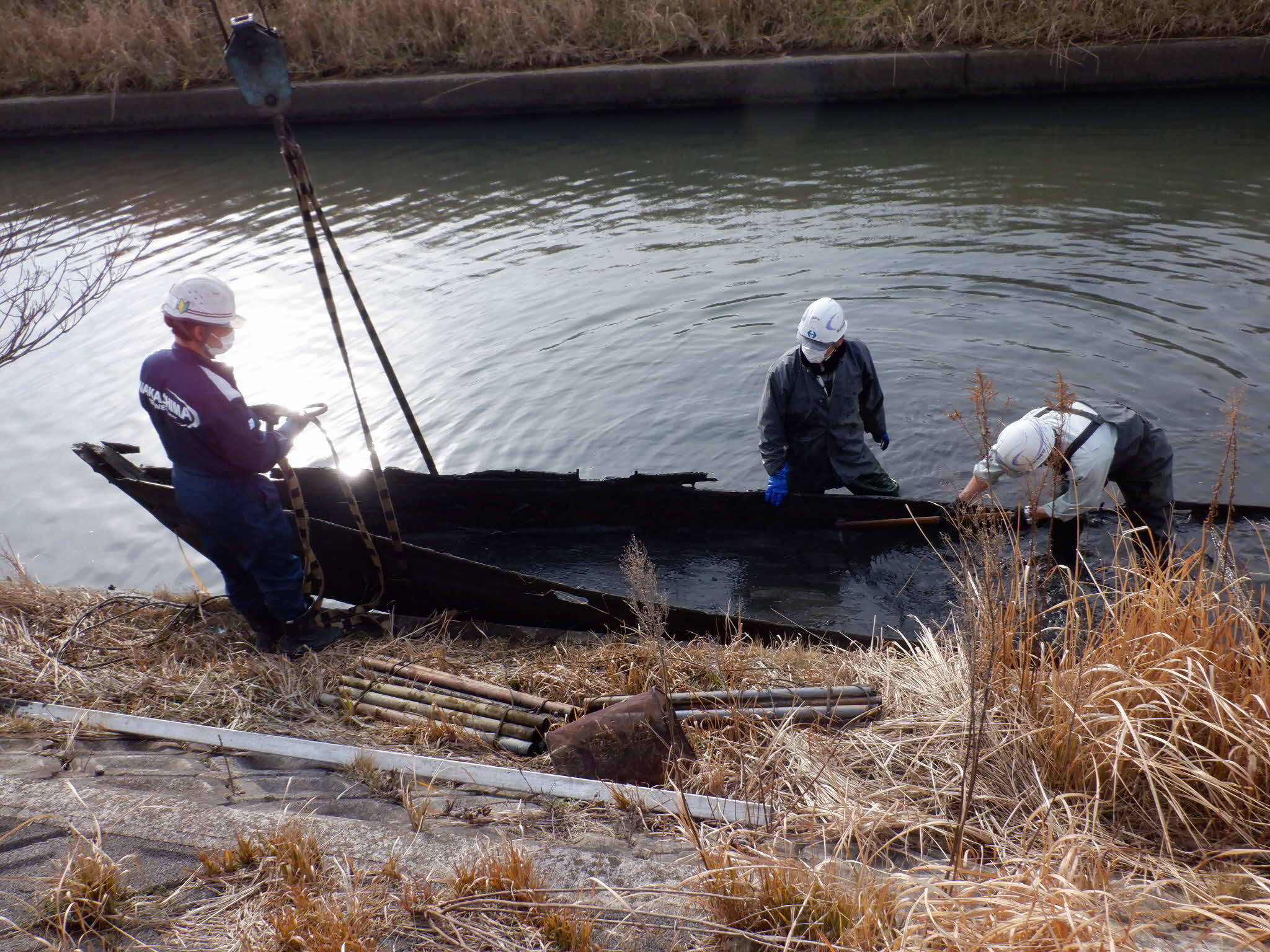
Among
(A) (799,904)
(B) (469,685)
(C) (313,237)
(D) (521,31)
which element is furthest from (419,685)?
(D) (521,31)

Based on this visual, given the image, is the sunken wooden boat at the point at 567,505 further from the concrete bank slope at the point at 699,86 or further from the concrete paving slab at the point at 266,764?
the concrete bank slope at the point at 699,86

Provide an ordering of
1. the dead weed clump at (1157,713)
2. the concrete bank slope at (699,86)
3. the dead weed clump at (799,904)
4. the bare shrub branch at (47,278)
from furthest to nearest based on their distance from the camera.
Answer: the concrete bank slope at (699,86)
the bare shrub branch at (47,278)
the dead weed clump at (1157,713)
the dead weed clump at (799,904)

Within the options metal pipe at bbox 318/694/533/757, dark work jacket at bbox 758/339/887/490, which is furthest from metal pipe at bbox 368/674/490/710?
dark work jacket at bbox 758/339/887/490

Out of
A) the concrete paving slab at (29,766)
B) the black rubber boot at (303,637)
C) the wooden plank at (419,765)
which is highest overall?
the concrete paving slab at (29,766)

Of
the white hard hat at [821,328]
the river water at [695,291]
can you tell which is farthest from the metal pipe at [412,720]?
the white hard hat at [821,328]

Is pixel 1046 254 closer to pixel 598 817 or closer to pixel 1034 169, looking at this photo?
pixel 1034 169

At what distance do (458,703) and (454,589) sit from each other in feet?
4.19

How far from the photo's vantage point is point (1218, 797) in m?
2.92

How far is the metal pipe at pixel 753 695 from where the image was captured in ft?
13.4

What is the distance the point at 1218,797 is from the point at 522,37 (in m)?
18.1

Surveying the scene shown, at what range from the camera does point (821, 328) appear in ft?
19.1

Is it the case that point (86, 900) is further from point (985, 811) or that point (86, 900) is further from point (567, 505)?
point (567, 505)

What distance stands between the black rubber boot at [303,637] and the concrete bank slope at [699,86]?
1371 centimetres

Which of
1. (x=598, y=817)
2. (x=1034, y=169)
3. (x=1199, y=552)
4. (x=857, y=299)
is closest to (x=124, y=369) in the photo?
(x=857, y=299)
